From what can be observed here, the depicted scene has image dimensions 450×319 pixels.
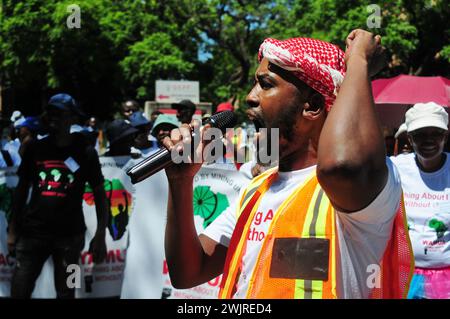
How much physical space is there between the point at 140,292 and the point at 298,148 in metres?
4.04

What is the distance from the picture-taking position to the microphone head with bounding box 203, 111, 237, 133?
1.92 metres

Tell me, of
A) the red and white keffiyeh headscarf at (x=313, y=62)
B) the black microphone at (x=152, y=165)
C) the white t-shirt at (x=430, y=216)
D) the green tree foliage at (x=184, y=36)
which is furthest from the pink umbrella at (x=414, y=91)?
the green tree foliage at (x=184, y=36)

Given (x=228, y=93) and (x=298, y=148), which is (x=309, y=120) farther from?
(x=228, y=93)

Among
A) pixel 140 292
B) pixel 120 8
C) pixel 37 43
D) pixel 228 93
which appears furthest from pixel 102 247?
pixel 37 43

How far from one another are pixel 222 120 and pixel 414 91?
6.18 meters

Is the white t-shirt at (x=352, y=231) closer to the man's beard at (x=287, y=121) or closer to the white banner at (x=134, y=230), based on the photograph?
the man's beard at (x=287, y=121)

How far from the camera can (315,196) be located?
1684mm

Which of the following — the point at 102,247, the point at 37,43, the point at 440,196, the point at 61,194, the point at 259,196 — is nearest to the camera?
the point at 259,196

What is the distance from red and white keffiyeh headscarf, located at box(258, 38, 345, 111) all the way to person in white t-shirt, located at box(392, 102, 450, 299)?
2.62m

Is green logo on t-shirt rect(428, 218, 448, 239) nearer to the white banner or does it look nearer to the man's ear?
the white banner

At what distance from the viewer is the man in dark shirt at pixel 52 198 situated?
4.95m

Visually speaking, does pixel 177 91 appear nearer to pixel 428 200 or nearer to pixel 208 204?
pixel 208 204

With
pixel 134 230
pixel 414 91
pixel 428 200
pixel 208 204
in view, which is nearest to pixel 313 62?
pixel 428 200

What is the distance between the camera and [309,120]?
5.74ft
